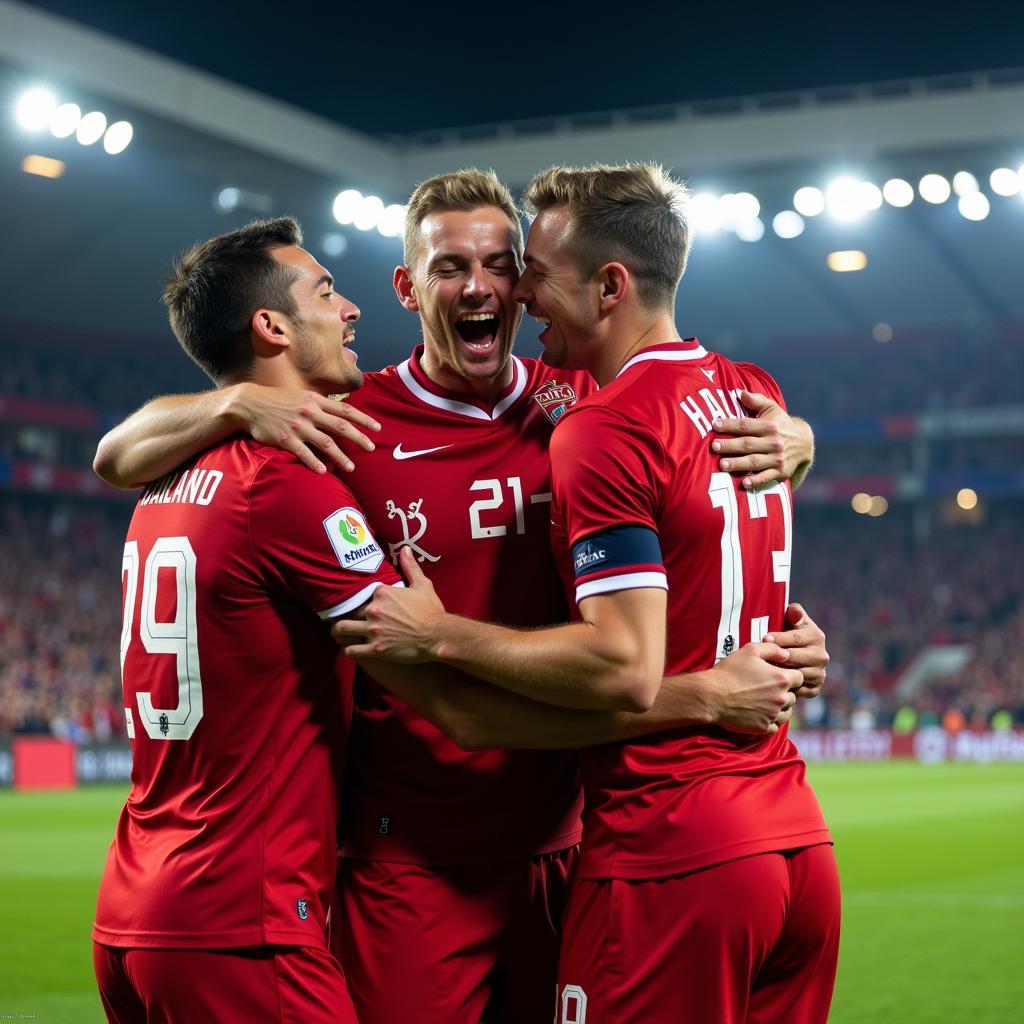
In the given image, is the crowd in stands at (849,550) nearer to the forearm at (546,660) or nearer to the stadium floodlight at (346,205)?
the stadium floodlight at (346,205)

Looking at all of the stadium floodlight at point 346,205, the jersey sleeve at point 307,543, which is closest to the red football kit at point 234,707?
the jersey sleeve at point 307,543

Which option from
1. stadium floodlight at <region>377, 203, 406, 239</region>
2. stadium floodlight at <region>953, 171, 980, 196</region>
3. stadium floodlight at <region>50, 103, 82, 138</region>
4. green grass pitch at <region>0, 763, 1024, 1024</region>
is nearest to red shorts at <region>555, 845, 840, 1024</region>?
green grass pitch at <region>0, 763, 1024, 1024</region>

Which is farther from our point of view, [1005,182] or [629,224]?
[1005,182]

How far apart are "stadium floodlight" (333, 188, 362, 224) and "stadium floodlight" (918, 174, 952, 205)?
421 inches

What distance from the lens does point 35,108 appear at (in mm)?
21312

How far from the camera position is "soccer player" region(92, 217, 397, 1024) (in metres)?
3.25

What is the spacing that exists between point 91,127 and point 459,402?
20.4 metres

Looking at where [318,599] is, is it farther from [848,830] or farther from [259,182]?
[259,182]

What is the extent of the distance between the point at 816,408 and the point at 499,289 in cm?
4058

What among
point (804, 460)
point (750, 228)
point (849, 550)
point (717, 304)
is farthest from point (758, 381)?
point (849, 550)

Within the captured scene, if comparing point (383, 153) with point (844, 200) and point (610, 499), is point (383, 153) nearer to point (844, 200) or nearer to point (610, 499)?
point (844, 200)

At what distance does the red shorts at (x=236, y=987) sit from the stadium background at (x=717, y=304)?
182 inches

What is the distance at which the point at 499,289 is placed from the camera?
159 inches

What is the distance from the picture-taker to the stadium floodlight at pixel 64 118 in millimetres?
21703
